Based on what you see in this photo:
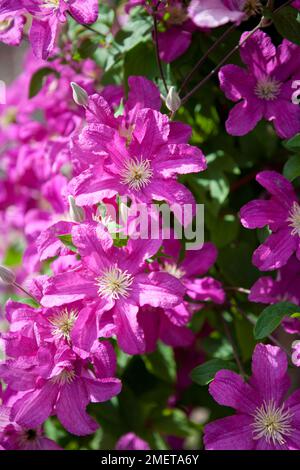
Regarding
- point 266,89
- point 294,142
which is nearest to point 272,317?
point 294,142

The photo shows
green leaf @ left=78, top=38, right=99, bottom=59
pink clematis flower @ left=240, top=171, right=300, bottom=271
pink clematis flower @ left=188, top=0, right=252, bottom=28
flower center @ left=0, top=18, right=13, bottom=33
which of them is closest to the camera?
pink clematis flower @ left=188, top=0, right=252, bottom=28

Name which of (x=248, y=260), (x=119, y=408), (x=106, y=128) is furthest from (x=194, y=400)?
(x=106, y=128)

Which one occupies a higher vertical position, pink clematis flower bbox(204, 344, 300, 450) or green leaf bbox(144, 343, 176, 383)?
pink clematis flower bbox(204, 344, 300, 450)

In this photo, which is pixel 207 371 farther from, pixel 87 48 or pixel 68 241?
pixel 87 48

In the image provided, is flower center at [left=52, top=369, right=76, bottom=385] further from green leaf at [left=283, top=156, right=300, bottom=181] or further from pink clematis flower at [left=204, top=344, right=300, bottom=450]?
green leaf at [left=283, top=156, right=300, bottom=181]

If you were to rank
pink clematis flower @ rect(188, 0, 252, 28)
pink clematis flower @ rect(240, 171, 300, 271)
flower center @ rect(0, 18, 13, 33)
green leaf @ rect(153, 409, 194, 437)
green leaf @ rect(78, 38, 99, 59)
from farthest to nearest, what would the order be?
→ 1. green leaf @ rect(153, 409, 194, 437)
2. green leaf @ rect(78, 38, 99, 59)
3. flower center @ rect(0, 18, 13, 33)
4. pink clematis flower @ rect(240, 171, 300, 271)
5. pink clematis flower @ rect(188, 0, 252, 28)

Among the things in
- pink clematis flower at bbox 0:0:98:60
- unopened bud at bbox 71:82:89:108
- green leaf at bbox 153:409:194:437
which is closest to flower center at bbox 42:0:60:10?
pink clematis flower at bbox 0:0:98:60
